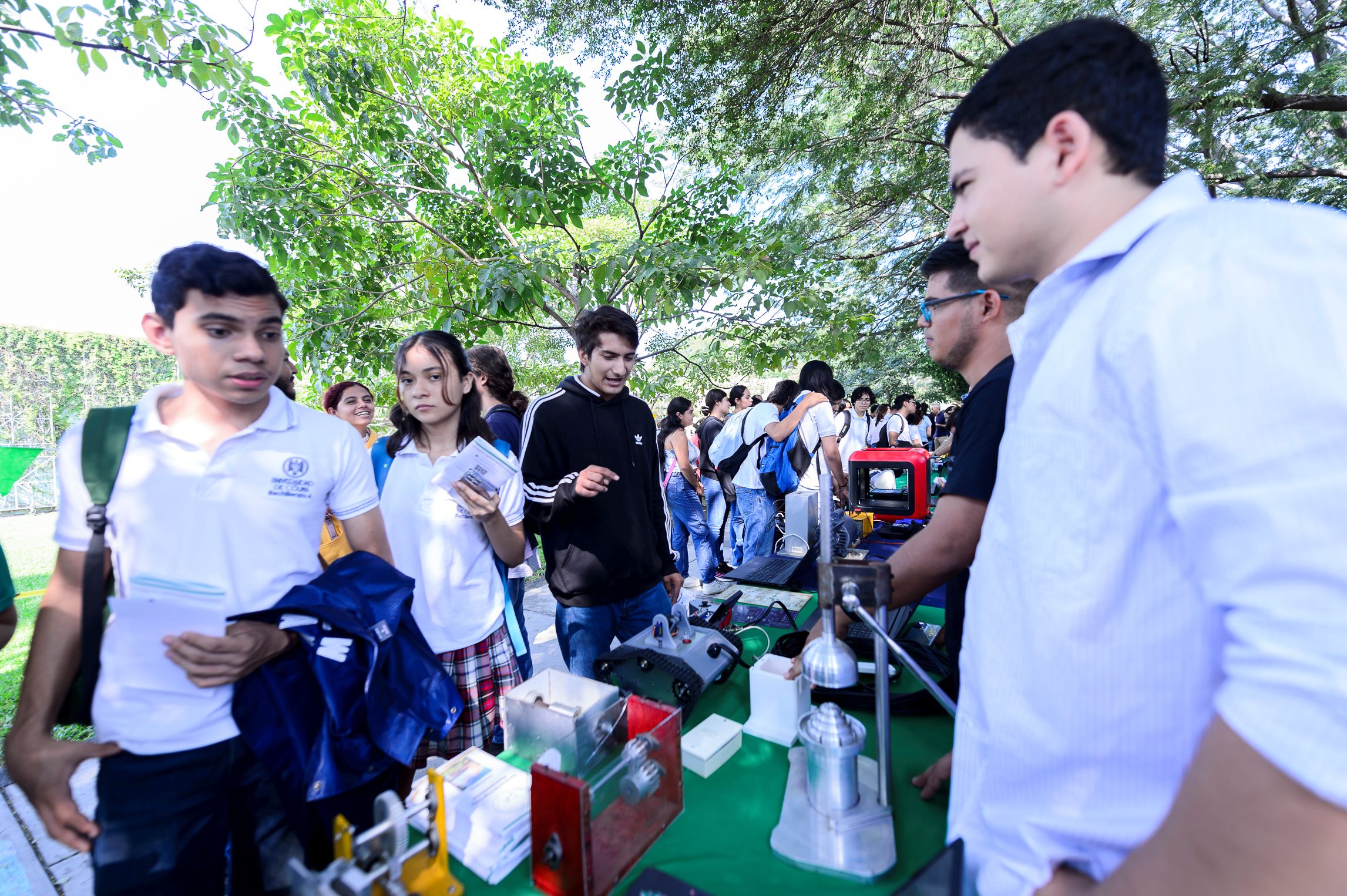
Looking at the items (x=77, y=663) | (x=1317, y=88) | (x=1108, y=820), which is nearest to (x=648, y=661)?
(x=1108, y=820)

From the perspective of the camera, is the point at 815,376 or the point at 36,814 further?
the point at 815,376

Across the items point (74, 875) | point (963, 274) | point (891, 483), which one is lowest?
point (74, 875)

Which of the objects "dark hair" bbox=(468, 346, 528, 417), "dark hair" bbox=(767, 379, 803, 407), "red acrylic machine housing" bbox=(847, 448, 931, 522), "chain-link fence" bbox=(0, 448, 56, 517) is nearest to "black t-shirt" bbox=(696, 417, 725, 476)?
"dark hair" bbox=(767, 379, 803, 407)

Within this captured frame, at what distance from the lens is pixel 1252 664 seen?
17.2 inches

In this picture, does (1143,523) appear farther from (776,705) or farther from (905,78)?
(905,78)

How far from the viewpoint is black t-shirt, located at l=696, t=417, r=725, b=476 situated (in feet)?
22.2

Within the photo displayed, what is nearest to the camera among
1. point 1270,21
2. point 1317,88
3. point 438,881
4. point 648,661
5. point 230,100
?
point 438,881

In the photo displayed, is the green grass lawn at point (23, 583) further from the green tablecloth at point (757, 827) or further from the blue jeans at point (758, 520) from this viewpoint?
the blue jeans at point (758, 520)

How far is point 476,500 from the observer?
2.01 meters

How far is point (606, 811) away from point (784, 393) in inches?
186

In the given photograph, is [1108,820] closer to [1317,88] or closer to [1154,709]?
[1154,709]

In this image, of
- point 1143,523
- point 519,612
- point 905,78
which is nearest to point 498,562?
point 519,612

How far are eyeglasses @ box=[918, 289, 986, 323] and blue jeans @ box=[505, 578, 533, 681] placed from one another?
6.34ft

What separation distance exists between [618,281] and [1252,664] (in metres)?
4.88
